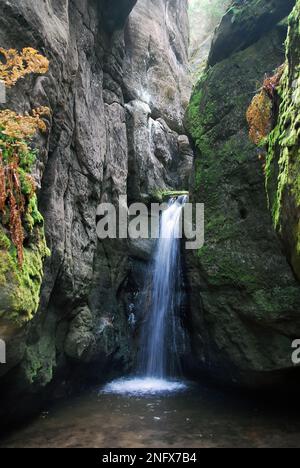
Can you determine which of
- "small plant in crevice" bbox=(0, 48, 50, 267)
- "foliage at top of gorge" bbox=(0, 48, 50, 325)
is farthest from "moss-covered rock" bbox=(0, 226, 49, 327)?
"small plant in crevice" bbox=(0, 48, 50, 267)

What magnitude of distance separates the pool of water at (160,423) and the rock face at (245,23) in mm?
9636

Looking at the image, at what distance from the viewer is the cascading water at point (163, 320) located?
487 inches

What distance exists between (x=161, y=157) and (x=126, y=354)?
8.89m

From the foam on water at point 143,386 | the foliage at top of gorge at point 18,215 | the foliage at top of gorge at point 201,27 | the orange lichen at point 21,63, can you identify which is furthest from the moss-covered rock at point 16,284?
the foliage at top of gorge at point 201,27

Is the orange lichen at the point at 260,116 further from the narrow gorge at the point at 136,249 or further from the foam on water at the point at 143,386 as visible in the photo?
the foam on water at the point at 143,386

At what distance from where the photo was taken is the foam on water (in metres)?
10.4

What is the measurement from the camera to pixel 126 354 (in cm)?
1285

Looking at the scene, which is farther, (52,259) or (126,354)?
(126,354)

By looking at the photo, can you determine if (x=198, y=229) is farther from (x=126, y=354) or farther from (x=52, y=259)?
(x=126, y=354)

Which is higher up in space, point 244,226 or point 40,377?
point 244,226

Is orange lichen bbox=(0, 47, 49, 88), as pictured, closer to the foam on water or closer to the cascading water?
the cascading water

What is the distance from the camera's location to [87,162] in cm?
1088

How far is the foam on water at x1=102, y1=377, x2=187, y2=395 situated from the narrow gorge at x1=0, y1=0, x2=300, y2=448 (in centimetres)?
13

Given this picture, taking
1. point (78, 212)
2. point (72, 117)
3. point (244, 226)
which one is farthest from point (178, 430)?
point (72, 117)
